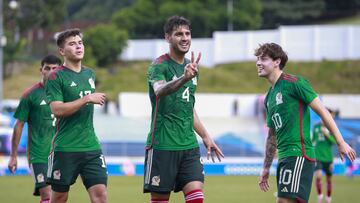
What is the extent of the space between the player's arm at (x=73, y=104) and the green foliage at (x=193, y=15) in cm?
6153

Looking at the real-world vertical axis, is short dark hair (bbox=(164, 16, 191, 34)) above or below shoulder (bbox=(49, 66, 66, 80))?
above

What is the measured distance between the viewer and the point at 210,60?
66.1 meters

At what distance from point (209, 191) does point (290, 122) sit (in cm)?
1316

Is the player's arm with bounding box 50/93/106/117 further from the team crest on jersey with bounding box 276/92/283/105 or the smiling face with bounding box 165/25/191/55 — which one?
the team crest on jersey with bounding box 276/92/283/105

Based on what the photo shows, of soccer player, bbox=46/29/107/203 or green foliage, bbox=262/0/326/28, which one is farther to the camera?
green foliage, bbox=262/0/326/28

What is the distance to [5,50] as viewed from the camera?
61.2 meters

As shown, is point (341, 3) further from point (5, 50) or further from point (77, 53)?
point (77, 53)

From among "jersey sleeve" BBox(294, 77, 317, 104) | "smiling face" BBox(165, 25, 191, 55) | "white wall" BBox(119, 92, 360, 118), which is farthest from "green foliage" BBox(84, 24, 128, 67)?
"jersey sleeve" BBox(294, 77, 317, 104)

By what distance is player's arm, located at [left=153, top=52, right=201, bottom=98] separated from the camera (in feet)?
30.6

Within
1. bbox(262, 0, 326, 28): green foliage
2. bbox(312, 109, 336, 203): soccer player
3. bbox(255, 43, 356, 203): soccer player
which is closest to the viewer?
bbox(255, 43, 356, 203): soccer player

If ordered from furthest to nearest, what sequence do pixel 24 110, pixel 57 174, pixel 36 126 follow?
pixel 36 126, pixel 24 110, pixel 57 174

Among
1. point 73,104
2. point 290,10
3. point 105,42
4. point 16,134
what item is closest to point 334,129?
point 73,104

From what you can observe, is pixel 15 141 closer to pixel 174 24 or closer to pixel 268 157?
pixel 174 24

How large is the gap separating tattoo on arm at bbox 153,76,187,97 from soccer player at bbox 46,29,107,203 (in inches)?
43.1
